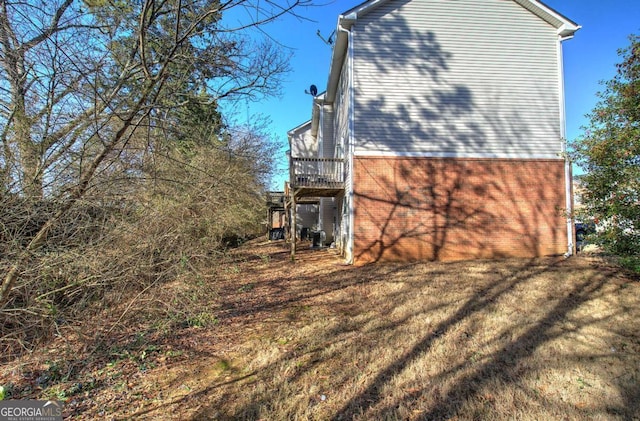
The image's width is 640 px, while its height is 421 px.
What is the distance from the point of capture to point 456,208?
32.7 feet

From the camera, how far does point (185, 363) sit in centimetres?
379

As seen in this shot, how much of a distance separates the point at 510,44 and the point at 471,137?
10.2 feet

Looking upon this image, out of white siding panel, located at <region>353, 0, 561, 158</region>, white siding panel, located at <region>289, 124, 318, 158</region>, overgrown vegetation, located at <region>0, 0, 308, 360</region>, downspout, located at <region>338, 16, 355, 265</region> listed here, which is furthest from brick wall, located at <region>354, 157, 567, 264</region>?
white siding panel, located at <region>289, 124, 318, 158</region>

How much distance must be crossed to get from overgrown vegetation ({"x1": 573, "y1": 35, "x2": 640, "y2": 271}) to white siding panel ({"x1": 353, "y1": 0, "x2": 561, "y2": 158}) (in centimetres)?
319

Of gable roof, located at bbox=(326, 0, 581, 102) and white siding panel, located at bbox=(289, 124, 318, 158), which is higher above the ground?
gable roof, located at bbox=(326, 0, 581, 102)

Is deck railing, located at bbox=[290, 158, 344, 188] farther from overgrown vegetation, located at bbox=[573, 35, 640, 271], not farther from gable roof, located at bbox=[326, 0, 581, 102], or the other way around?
overgrown vegetation, located at bbox=[573, 35, 640, 271]

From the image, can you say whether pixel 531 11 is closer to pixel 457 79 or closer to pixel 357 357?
pixel 457 79

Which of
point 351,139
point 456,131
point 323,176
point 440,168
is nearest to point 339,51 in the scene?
point 351,139

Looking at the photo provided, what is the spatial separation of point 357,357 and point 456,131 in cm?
838

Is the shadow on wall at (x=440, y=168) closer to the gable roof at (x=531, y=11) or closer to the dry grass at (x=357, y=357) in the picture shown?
the gable roof at (x=531, y=11)

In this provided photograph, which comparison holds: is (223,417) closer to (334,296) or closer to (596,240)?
(334,296)

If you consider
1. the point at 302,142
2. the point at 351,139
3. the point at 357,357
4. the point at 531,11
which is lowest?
A: the point at 357,357

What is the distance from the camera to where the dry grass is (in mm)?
2816

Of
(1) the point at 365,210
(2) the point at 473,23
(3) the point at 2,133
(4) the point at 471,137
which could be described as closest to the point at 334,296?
(1) the point at 365,210
